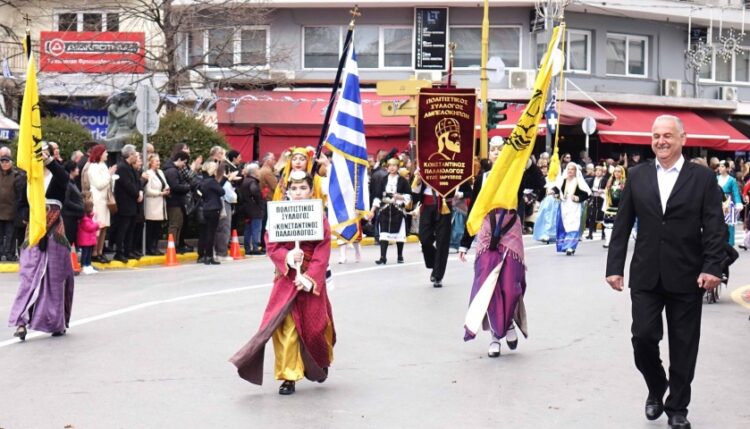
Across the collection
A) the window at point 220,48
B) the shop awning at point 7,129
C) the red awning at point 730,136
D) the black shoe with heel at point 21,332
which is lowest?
the black shoe with heel at point 21,332

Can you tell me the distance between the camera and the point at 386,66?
38594 millimetres

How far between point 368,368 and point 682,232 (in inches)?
130

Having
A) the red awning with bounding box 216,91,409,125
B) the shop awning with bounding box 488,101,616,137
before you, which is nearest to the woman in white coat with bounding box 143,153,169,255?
the red awning with bounding box 216,91,409,125

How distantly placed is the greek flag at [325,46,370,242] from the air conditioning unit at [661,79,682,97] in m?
30.8

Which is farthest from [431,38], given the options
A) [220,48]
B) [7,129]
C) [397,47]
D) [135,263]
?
[135,263]

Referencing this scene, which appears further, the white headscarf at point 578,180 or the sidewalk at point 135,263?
the white headscarf at point 578,180

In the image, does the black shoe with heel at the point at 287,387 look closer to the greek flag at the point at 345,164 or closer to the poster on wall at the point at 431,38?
the greek flag at the point at 345,164

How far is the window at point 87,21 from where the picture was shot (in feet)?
123

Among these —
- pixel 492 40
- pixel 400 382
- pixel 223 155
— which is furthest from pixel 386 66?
pixel 400 382

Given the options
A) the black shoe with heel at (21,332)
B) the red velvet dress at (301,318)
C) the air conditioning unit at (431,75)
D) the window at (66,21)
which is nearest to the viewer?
the red velvet dress at (301,318)

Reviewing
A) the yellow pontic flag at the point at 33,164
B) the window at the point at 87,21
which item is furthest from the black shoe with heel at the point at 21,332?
the window at the point at 87,21

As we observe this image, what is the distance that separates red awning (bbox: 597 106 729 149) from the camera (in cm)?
3734

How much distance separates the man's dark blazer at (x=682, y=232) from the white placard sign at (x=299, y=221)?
2559 millimetres

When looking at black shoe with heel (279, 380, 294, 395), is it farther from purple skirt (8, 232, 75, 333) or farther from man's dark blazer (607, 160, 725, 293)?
purple skirt (8, 232, 75, 333)
